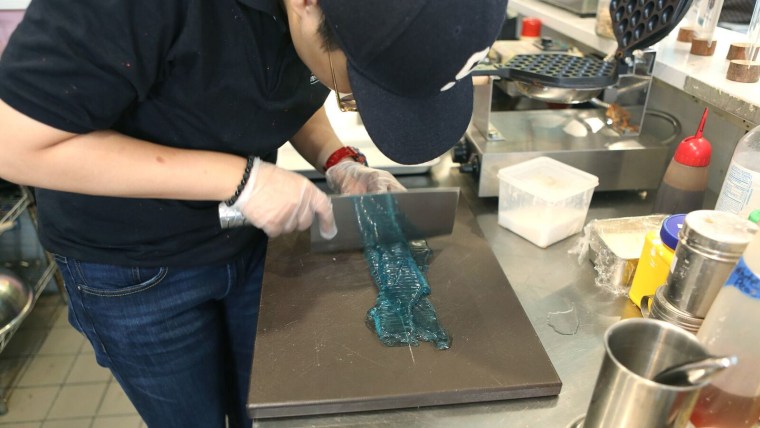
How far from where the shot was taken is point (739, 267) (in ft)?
1.86

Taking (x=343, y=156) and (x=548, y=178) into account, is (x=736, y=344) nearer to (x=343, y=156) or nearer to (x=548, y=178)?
(x=548, y=178)

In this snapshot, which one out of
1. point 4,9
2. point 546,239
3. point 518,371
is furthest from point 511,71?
point 4,9

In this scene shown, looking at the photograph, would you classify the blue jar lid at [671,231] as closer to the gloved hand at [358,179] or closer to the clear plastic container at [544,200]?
the clear plastic container at [544,200]

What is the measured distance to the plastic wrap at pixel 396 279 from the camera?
0.79 meters

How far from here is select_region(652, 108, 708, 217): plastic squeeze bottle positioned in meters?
0.98

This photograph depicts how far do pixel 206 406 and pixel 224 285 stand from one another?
0.90 feet

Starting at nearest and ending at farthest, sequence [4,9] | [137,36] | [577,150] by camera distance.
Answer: [137,36] < [577,150] < [4,9]

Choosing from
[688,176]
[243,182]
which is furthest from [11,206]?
[688,176]

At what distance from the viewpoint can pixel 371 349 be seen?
76cm

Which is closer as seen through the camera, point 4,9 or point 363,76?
point 363,76

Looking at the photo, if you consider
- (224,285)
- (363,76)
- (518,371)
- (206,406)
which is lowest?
(206,406)

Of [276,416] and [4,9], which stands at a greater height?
[4,9]

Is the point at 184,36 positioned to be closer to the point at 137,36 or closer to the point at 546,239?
the point at 137,36

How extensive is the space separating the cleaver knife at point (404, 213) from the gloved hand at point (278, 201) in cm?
4
